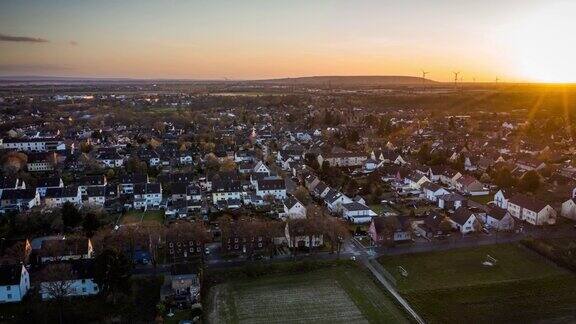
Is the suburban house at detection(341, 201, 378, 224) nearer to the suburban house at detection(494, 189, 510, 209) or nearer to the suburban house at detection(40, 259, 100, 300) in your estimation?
the suburban house at detection(494, 189, 510, 209)

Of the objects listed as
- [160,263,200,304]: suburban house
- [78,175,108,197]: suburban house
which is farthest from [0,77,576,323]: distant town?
[78,175,108,197]: suburban house

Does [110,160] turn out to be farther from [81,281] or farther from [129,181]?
[81,281]

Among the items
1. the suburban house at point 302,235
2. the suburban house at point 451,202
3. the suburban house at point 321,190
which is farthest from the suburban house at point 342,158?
the suburban house at point 302,235

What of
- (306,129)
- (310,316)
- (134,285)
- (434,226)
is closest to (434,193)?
(434,226)

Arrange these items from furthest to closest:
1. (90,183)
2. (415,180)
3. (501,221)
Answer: (415,180)
(90,183)
(501,221)

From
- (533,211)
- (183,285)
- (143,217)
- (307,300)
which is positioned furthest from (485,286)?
(143,217)

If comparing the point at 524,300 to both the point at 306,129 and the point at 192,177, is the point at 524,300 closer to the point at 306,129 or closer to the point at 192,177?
the point at 192,177
